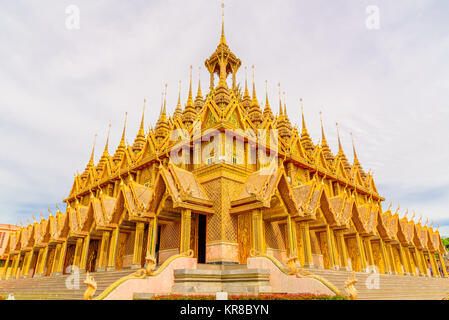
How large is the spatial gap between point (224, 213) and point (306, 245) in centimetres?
402

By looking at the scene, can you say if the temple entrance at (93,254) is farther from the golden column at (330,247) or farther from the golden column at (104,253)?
the golden column at (330,247)

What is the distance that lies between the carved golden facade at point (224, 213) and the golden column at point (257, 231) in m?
0.04

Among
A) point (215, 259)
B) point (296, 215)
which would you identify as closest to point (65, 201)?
point (215, 259)

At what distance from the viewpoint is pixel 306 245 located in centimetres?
1377

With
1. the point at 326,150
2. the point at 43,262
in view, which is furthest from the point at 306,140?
the point at 43,262

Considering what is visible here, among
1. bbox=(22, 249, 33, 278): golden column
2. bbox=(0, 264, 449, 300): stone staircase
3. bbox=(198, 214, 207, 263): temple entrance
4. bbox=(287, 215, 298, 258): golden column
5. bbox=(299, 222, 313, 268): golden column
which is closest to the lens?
bbox=(0, 264, 449, 300): stone staircase

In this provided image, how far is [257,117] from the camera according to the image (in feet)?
74.7

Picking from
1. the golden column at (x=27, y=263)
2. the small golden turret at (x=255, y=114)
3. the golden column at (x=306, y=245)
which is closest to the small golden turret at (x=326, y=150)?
the small golden turret at (x=255, y=114)

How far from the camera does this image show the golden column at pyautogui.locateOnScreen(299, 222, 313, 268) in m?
13.4

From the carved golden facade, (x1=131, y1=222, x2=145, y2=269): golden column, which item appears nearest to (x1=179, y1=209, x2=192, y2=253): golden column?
the carved golden facade

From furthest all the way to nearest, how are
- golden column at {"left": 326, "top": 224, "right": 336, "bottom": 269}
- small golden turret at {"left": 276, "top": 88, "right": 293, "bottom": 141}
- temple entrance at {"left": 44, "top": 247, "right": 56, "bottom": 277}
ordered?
1. small golden turret at {"left": 276, "top": 88, "right": 293, "bottom": 141}
2. temple entrance at {"left": 44, "top": 247, "right": 56, "bottom": 277}
3. golden column at {"left": 326, "top": 224, "right": 336, "bottom": 269}

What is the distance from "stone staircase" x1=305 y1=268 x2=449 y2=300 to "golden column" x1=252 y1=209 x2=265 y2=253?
2.15m

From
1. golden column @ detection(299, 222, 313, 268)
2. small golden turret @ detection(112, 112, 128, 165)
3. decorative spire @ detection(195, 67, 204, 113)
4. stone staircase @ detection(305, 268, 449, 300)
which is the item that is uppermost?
decorative spire @ detection(195, 67, 204, 113)

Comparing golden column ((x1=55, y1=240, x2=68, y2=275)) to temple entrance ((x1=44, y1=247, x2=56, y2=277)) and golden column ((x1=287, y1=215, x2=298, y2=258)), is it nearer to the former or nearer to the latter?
temple entrance ((x1=44, y1=247, x2=56, y2=277))
